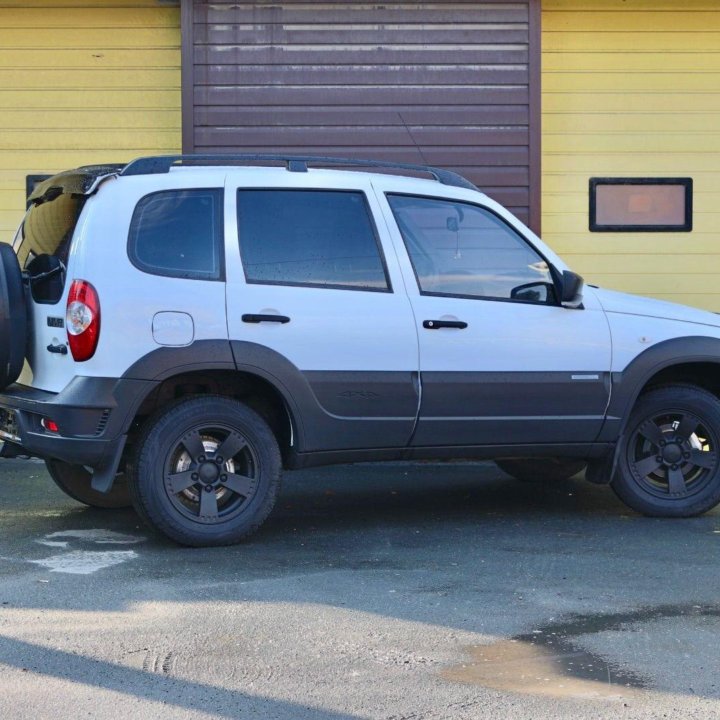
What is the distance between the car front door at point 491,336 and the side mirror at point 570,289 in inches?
2.1

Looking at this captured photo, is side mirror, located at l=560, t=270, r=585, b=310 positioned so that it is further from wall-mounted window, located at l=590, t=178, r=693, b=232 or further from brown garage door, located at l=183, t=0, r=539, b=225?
wall-mounted window, located at l=590, t=178, r=693, b=232

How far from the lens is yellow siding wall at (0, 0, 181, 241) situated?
11.1 metres

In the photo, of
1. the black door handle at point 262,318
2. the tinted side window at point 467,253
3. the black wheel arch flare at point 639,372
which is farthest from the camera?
the black wheel arch flare at point 639,372

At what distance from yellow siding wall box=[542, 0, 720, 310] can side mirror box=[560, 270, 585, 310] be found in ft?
13.1

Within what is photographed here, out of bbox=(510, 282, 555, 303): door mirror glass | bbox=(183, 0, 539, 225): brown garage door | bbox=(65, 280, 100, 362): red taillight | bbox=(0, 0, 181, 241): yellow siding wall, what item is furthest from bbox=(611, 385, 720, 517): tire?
bbox=(0, 0, 181, 241): yellow siding wall

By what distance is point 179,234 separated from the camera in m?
6.78

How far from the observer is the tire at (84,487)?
25.1ft

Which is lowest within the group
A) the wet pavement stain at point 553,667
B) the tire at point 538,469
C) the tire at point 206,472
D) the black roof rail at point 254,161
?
the wet pavement stain at point 553,667

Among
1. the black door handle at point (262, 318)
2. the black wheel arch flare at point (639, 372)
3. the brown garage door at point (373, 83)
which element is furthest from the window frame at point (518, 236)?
the brown garage door at point (373, 83)

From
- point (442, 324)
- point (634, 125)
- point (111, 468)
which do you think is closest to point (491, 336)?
point (442, 324)

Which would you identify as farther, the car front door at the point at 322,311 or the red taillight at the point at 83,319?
the car front door at the point at 322,311

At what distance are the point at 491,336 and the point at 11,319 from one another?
7.84 ft

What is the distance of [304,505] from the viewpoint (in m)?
8.23

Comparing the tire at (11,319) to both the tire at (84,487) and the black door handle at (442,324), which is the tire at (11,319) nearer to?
the tire at (84,487)
